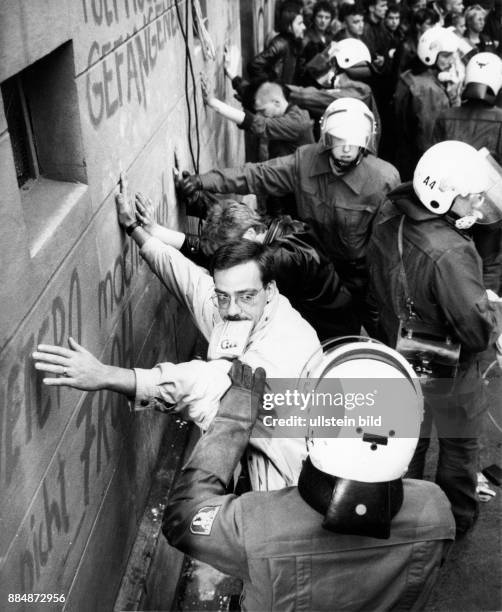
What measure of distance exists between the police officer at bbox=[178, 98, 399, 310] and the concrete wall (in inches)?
25.5

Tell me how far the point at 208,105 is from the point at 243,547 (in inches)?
146

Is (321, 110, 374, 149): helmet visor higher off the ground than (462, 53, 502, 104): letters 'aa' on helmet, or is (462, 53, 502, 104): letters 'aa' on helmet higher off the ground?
(321, 110, 374, 149): helmet visor

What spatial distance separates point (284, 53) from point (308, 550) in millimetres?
6693

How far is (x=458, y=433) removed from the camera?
11.4ft

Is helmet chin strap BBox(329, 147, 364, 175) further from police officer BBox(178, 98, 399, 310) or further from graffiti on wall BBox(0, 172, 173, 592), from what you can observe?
graffiti on wall BBox(0, 172, 173, 592)

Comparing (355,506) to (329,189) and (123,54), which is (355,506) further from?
(329,189)

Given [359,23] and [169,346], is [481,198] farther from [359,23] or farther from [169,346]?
[359,23]

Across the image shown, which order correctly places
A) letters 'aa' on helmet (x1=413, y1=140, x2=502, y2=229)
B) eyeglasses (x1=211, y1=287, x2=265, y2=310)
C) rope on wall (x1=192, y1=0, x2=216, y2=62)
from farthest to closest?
rope on wall (x1=192, y1=0, x2=216, y2=62)
letters 'aa' on helmet (x1=413, y1=140, x2=502, y2=229)
eyeglasses (x1=211, y1=287, x2=265, y2=310)

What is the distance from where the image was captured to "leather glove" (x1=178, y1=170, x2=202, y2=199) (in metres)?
4.15

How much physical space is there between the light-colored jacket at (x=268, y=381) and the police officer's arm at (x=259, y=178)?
155cm

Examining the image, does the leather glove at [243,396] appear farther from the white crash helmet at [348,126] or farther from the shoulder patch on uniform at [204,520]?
the white crash helmet at [348,126]

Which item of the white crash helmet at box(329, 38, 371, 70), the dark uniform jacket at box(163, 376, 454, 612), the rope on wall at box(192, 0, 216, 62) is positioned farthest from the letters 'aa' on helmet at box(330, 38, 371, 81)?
the dark uniform jacket at box(163, 376, 454, 612)

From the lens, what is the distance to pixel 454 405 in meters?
3.46

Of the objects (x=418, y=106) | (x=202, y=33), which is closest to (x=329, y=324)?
(x=202, y=33)
